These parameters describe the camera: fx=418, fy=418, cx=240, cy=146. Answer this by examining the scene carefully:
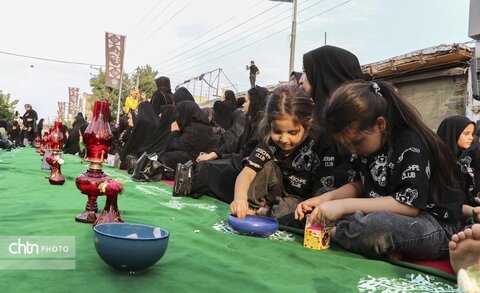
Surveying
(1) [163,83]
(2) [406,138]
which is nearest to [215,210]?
(2) [406,138]

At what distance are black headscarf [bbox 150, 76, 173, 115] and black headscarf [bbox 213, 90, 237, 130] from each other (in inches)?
38.4

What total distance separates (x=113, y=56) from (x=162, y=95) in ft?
31.6

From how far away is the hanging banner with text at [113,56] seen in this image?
15.7 meters

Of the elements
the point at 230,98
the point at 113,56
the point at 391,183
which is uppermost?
the point at 113,56

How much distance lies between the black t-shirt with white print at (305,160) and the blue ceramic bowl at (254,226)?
1.30 feet

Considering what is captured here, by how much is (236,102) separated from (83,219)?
518 cm

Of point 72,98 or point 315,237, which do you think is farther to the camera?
point 72,98

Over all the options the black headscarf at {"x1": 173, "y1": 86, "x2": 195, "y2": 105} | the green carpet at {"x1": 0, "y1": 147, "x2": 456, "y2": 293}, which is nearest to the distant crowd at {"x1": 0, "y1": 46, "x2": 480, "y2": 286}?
the green carpet at {"x1": 0, "y1": 147, "x2": 456, "y2": 293}

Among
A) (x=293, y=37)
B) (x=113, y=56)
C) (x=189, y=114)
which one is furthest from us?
(x=113, y=56)

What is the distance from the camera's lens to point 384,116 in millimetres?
2002

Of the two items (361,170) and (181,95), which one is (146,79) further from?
(361,170)

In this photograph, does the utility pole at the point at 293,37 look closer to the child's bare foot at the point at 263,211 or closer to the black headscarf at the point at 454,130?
the black headscarf at the point at 454,130

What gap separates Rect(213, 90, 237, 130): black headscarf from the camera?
674 centimetres

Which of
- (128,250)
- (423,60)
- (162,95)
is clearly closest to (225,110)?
(162,95)
